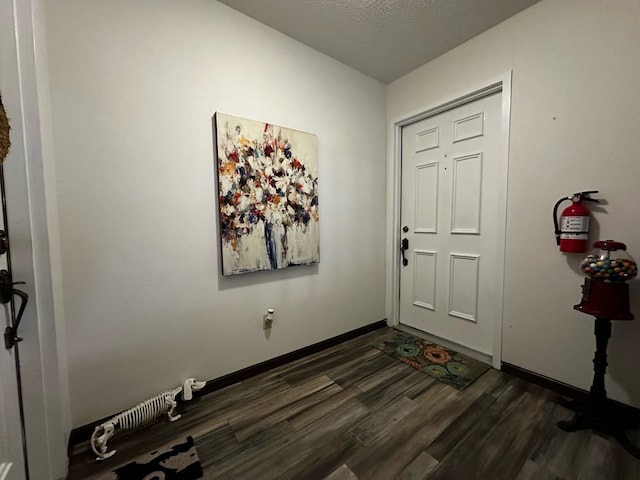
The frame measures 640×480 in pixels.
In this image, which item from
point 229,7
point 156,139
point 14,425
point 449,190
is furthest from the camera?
point 449,190

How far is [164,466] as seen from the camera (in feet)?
3.84

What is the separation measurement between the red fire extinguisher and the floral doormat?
3.59 feet

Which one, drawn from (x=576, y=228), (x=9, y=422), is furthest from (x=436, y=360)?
(x=9, y=422)

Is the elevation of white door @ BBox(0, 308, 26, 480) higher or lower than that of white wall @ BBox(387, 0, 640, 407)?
lower

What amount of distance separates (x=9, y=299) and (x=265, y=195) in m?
1.30

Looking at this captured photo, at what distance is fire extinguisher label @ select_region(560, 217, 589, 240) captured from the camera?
1469 millimetres

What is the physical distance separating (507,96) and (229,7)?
2059 millimetres

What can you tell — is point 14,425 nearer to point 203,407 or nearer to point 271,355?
point 203,407

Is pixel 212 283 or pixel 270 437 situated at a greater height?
pixel 212 283

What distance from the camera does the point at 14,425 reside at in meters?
0.86

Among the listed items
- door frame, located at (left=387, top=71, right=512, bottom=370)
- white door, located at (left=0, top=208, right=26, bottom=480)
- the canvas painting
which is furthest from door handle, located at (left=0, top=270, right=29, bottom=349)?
door frame, located at (left=387, top=71, right=512, bottom=370)

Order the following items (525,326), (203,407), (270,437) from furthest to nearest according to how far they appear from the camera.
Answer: (525,326) → (203,407) → (270,437)

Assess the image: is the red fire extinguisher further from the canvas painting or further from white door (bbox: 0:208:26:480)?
white door (bbox: 0:208:26:480)

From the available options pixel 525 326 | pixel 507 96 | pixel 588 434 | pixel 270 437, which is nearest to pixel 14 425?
pixel 270 437
